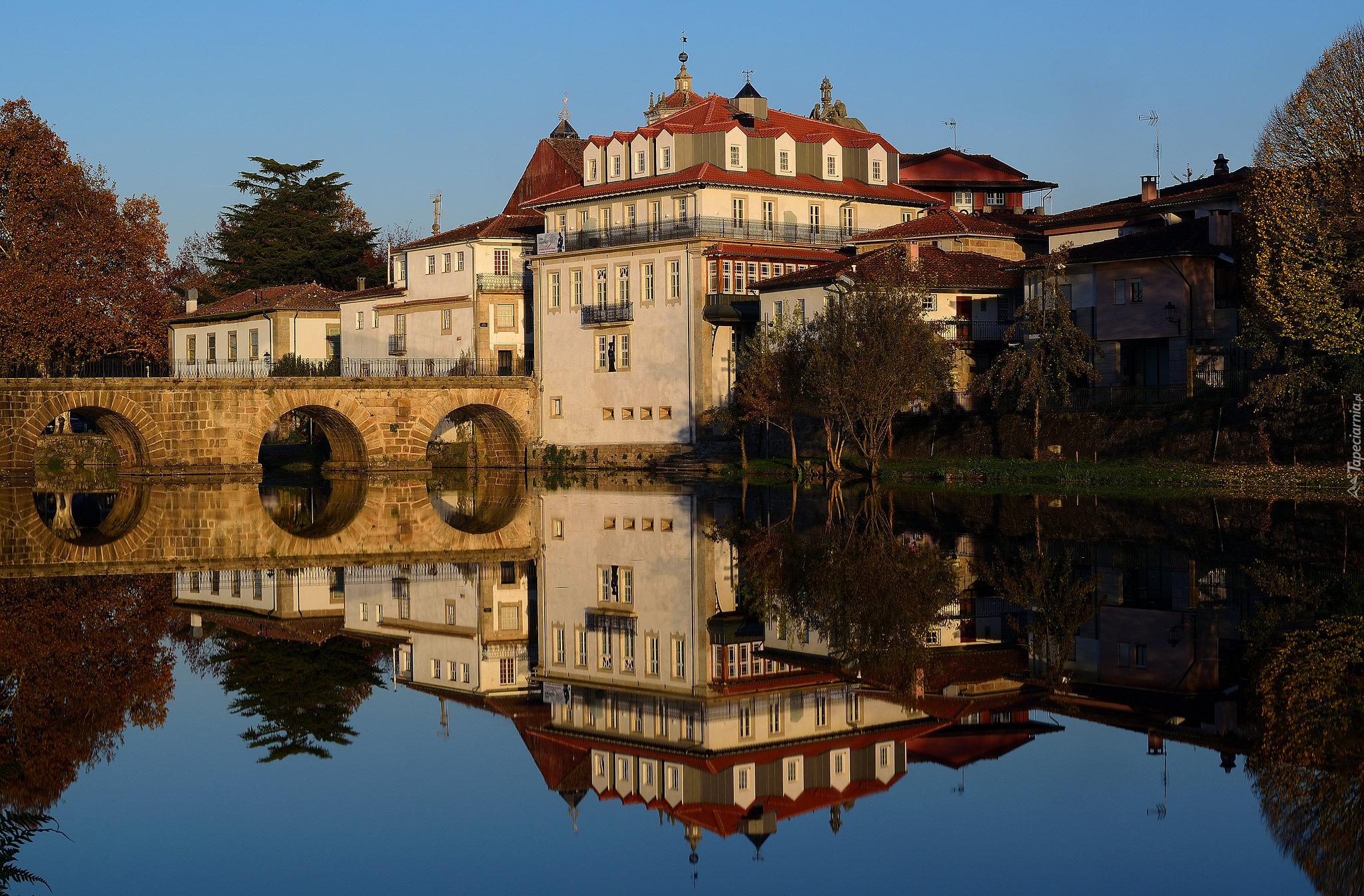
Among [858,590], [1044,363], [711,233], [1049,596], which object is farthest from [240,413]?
[1049,596]

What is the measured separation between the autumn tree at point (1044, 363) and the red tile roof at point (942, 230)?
11.7 metres

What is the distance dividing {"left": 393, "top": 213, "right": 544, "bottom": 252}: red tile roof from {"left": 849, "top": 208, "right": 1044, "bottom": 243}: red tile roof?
16564mm

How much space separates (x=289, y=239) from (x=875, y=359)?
166 feet

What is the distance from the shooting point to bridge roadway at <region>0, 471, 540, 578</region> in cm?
2750

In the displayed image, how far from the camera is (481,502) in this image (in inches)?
1788

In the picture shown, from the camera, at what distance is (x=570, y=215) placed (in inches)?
2665

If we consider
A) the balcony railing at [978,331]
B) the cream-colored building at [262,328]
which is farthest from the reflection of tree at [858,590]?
the cream-colored building at [262,328]

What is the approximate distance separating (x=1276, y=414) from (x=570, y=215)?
34.7m

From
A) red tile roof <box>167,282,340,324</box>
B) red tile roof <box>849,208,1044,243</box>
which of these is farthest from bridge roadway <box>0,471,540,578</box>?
red tile roof <box>167,282,340,324</box>

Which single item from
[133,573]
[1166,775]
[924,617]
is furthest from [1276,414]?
[1166,775]

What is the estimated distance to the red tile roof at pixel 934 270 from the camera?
5509 cm

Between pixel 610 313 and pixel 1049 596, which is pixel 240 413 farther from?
pixel 1049 596

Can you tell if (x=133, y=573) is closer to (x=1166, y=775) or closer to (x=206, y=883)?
(x=206, y=883)

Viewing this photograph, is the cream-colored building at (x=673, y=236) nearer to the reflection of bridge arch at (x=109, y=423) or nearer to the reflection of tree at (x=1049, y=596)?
the reflection of bridge arch at (x=109, y=423)
